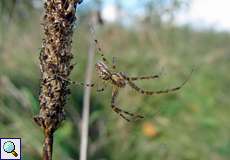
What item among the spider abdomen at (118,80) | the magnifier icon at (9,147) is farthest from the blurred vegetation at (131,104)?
the spider abdomen at (118,80)

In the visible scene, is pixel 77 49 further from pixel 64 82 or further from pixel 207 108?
pixel 64 82

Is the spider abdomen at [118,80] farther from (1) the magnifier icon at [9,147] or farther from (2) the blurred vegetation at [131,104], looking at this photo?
(2) the blurred vegetation at [131,104]

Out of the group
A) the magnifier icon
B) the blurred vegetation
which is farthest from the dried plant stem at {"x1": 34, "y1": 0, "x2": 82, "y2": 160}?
the blurred vegetation

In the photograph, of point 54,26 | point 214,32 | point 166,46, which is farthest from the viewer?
point 214,32

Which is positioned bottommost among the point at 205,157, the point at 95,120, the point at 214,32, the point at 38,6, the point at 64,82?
the point at 64,82

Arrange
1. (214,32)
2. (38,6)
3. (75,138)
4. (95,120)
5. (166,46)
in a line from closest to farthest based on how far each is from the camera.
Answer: (38,6)
(75,138)
(95,120)
(166,46)
(214,32)

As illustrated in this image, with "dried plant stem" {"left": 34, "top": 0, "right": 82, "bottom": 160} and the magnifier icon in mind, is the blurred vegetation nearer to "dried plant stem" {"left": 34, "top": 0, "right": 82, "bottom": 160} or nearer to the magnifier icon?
the magnifier icon

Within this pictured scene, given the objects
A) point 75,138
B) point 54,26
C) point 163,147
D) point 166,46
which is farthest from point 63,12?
point 166,46
